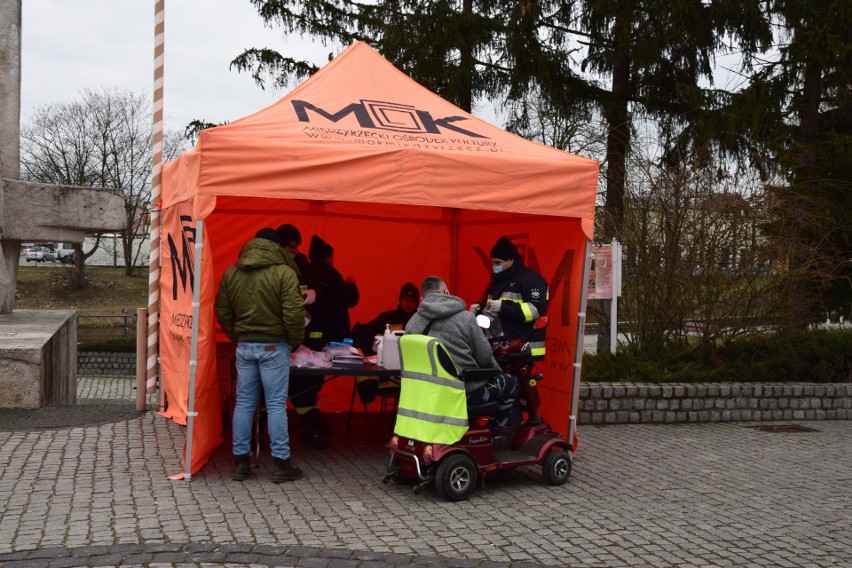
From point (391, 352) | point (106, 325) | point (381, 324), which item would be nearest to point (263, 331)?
point (391, 352)

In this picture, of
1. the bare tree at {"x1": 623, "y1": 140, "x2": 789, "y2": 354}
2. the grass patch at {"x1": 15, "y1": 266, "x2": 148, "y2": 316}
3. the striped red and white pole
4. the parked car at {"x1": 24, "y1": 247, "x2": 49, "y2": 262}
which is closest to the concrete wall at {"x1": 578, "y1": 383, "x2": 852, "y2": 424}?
the bare tree at {"x1": 623, "y1": 140, "x2": 789, "y2": 354}

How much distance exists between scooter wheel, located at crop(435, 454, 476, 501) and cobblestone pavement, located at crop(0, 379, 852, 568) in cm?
12

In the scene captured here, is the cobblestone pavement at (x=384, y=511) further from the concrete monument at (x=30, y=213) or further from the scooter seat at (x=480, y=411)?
the concrete monument at (x=30, y=213)

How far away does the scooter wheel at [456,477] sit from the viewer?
21.9 ft

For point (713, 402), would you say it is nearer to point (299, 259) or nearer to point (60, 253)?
point (299, 259)

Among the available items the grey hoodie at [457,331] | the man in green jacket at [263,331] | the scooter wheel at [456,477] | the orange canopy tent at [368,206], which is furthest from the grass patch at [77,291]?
the scooter wheel at [456,477]

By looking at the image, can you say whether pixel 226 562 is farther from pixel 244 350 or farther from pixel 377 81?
pixel 377 81

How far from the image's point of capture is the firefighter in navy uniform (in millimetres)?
7707

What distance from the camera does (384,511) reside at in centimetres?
644

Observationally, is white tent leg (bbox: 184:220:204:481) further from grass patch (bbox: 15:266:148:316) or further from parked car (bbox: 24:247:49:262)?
parked car (bbox: 24:247:49:262)

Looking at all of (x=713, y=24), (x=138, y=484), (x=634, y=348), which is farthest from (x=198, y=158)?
(x=713, y=24)

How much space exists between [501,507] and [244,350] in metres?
2.27

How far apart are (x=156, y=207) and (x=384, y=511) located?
4.95 m

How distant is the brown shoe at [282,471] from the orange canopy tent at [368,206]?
0.60 meters
